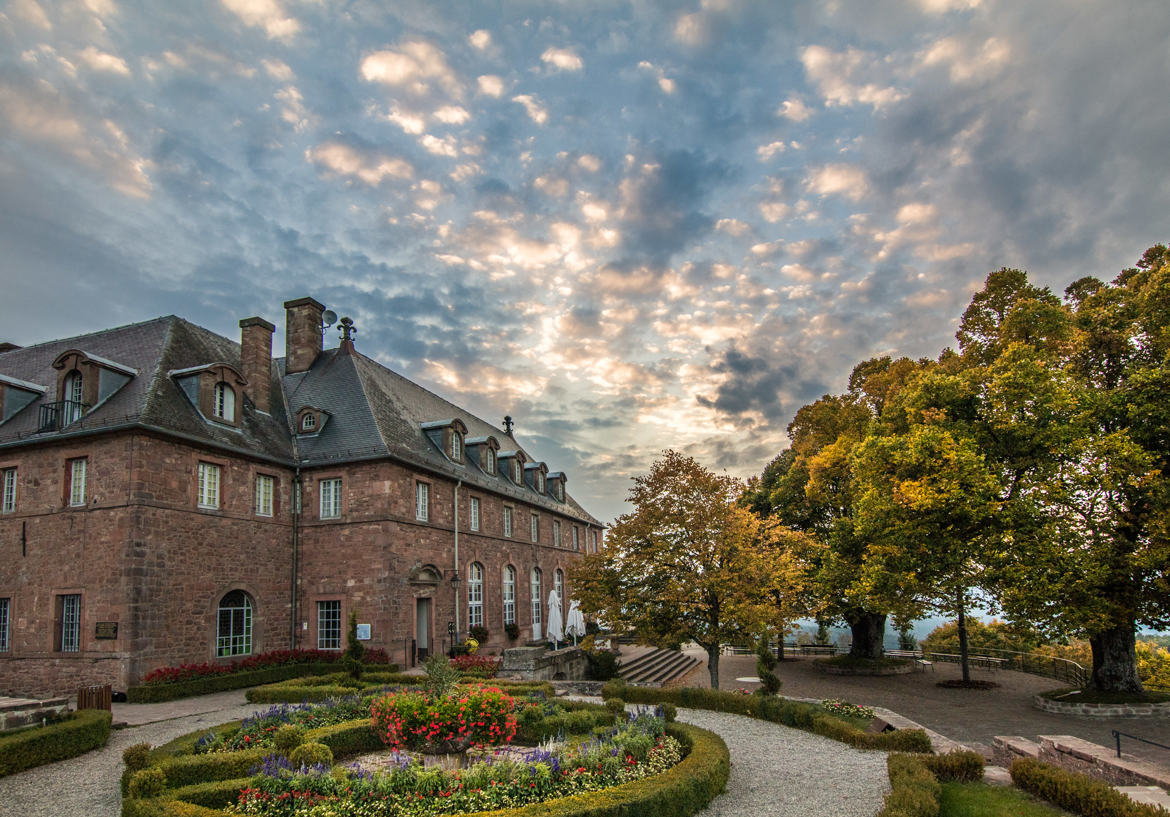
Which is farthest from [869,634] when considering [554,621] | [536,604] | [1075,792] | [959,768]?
[1075,792]

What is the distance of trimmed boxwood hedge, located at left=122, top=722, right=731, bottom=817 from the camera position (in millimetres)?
8328

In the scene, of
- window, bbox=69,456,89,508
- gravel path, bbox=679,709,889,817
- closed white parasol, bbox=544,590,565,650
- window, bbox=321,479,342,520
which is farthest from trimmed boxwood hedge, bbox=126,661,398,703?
gravel path, bbox=679,709,889,817

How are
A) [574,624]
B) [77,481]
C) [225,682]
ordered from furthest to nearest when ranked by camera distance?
1. [574,624]
2. [77,481]
3. [225,682]

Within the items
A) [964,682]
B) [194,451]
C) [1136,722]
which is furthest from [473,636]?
[1136,722]

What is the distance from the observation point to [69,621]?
1988 centimetres

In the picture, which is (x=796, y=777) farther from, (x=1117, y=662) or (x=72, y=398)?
(x=72, y=398)

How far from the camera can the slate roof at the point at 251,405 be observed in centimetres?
2119

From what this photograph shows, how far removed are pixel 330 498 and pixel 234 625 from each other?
5431mm

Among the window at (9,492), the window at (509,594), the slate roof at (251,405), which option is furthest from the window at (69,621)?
the window at (509,594)

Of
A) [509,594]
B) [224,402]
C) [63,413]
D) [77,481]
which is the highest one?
[224,402]

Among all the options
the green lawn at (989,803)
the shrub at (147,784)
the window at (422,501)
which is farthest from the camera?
the window at (422,501)

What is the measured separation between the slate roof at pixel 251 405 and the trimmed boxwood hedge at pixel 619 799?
14.0 m

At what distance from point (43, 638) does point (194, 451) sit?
6.74 metres

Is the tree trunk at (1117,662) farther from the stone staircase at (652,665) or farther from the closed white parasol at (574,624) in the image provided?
the closed white parasol at (574,624)
